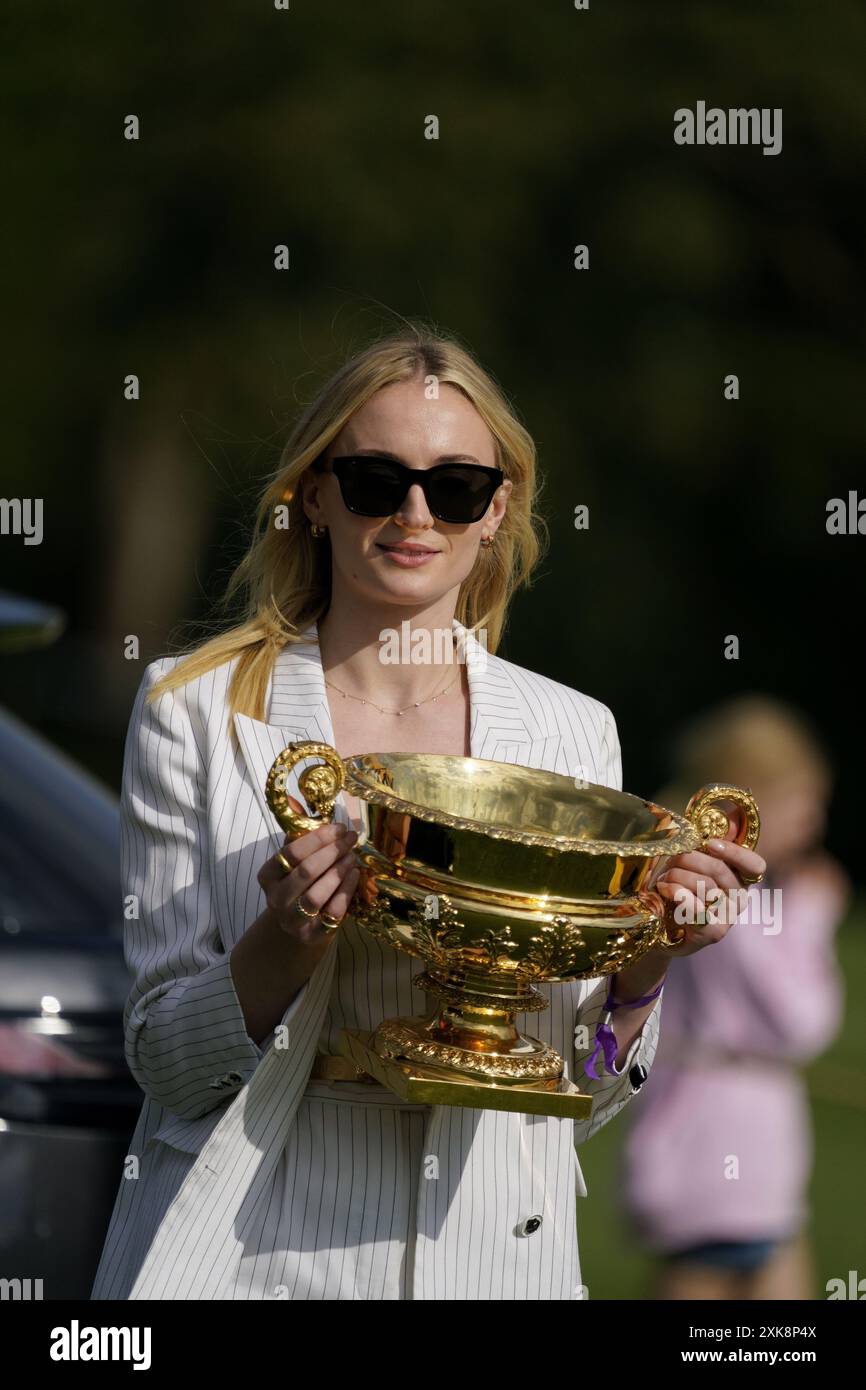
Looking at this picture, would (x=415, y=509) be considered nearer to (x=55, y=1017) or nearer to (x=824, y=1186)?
(x=55, y=1017)

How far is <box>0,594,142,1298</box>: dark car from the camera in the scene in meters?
3.42

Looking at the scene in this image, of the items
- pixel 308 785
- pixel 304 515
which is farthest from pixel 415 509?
pixel 308 785

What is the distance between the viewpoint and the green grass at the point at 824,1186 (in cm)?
578

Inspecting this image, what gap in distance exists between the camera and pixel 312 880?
2387 mm

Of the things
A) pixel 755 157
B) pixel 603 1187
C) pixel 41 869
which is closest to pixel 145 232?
pixel 755 157

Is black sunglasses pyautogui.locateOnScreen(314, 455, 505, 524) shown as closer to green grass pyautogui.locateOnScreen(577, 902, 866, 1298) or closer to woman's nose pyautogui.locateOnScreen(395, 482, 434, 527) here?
woman's nose pyautogui.locateOnScreen(395, 482, 434, 527)

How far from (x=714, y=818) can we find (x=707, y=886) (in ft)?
0.34

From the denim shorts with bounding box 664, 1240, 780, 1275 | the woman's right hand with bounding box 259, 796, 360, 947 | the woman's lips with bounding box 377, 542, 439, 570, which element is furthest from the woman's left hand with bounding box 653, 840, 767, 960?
the denim shorts with bounding box 664, 1240, 780, 1275

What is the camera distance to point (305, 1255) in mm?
2584

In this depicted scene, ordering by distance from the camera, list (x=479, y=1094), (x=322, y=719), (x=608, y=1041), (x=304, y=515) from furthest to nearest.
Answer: (x=304, y=515) → (x=322, y=719) → (x=608, y=1041) → (x=479, y=1094)

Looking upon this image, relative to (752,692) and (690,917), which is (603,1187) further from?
(752,692)

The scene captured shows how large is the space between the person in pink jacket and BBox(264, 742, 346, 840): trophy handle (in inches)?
74.0

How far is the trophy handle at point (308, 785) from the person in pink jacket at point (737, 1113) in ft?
6.17

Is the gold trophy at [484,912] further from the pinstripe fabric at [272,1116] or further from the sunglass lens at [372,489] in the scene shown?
the sunglass lens at [372,489]
